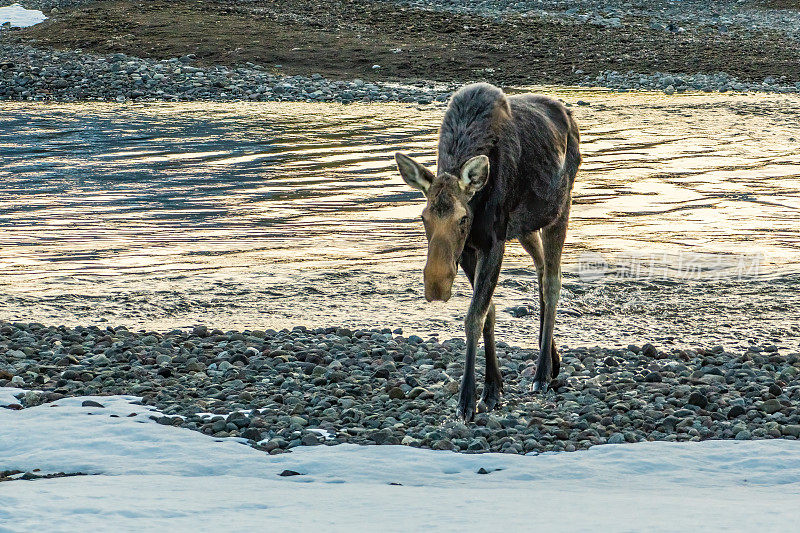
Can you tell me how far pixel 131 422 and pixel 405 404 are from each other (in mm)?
2053

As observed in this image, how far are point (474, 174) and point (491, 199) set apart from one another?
612mm

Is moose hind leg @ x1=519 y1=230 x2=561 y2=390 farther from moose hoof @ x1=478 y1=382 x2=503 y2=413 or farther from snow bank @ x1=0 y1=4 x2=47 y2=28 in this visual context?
snow bank @ x1=0 y1=4 x2=47 y2=28

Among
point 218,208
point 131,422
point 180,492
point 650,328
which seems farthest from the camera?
point 218,208

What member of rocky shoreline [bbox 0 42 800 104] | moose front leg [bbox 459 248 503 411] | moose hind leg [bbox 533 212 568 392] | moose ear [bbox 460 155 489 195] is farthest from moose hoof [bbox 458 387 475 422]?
rocky shoreline [bbox 0 42 800 104]

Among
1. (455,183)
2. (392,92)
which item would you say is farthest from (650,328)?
(392,92)

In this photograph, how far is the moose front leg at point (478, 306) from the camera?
8305 millimetres

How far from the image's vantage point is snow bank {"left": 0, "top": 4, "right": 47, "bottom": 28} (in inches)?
1782

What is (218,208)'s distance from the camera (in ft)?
58.1

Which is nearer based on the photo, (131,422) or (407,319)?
(131,422)

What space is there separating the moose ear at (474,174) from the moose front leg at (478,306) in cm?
74

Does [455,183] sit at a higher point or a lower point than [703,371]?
higher

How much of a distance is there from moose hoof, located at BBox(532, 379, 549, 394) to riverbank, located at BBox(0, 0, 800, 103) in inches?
917

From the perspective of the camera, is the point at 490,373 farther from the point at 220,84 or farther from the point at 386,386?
the point at 220,84

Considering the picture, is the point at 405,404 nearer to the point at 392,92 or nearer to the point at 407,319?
the point at 407,319
